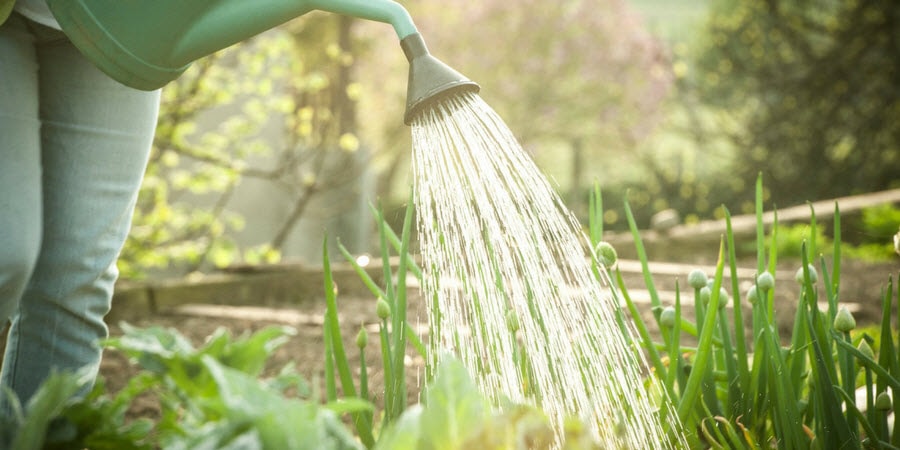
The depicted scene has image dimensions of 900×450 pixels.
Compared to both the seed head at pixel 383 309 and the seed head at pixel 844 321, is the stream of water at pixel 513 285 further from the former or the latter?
the seed head at pixel 844 321

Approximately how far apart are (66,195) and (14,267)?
0.23 metres

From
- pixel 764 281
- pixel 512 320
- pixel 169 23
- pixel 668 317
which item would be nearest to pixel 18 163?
pixel 169 23

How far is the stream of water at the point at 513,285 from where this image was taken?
1351 mm

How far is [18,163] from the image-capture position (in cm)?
128

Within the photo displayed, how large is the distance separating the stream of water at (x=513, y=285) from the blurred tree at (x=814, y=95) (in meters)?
8.28

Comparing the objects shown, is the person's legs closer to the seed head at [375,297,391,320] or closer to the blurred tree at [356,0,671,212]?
the seed head at [375,297,391,320]

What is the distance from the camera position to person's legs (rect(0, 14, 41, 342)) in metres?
1.22

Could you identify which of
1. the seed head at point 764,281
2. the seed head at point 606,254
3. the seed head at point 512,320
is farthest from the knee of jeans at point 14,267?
the seed head at point 764,281

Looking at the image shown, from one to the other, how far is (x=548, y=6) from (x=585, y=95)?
126 cm

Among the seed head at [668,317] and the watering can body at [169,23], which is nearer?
the watering can body at [169,23]

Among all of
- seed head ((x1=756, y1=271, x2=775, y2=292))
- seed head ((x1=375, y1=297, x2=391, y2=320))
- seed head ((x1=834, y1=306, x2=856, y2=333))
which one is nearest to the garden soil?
seed head ((x1=375, y1=297, x2=391, y2=320))

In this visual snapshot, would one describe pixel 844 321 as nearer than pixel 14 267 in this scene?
No

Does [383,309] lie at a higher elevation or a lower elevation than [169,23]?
lower

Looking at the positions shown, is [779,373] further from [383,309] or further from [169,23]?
[169,23]
